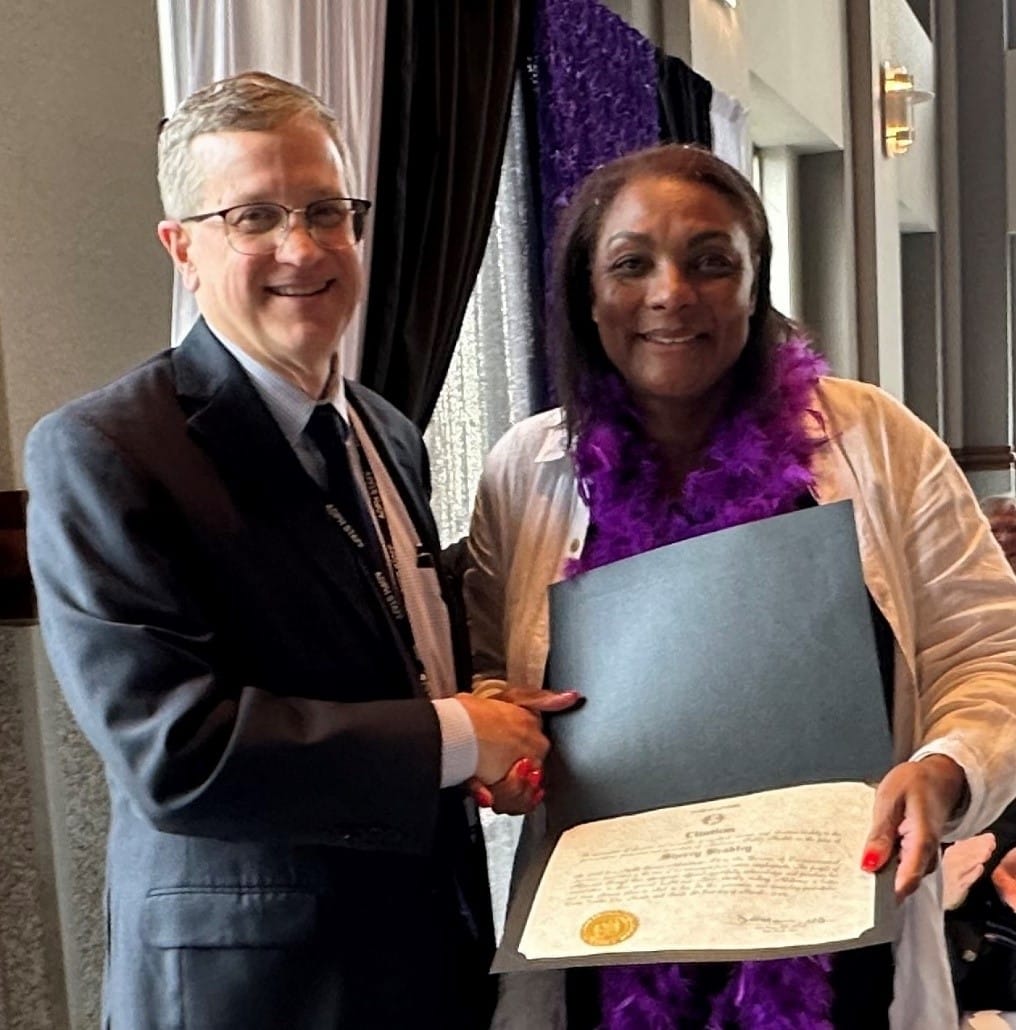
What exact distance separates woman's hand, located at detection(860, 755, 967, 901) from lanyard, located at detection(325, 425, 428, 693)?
433mm

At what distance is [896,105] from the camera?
5777mm

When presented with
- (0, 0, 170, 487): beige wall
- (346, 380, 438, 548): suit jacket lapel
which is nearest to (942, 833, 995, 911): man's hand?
(346, 380, 438, 548): suit jacket lapel

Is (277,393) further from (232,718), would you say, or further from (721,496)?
(721,496)

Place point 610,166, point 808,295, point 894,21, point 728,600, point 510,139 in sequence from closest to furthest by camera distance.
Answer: point 728,600 < point 610,166 < point 510,139 < point 808,295 < point 894,21

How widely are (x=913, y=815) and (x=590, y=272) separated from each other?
0.68 meters

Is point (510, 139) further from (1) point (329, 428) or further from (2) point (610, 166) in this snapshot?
(1) point (329, 428)

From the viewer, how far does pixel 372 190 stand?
2.01 meters

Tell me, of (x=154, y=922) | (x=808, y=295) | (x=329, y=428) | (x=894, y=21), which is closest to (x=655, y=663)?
(x=329, y=428)

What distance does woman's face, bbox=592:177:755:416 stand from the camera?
138 centimetres

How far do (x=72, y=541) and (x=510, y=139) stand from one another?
6.39 feet

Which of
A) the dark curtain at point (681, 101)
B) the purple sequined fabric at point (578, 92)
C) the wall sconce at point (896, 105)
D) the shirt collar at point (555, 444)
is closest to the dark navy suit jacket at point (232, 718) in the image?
the shirt collar at point (555, 444)

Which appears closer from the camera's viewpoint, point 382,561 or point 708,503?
point 382,561

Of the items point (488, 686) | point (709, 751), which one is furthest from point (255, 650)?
point (709, 751)

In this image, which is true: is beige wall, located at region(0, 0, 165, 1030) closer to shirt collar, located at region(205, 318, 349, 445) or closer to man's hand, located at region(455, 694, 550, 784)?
shirt collar, located at region(205, 318, 349, 445)
